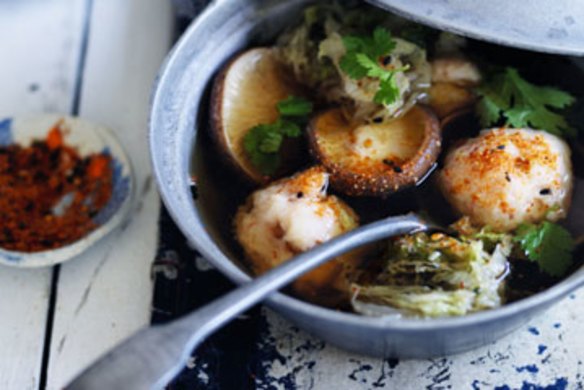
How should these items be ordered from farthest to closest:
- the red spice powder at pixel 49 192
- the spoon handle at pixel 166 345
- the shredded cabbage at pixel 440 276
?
the red spice powder at pixel 49 192 < the shredded cabbage at pixel 440 276 < the spoon handle at pixel 166 345

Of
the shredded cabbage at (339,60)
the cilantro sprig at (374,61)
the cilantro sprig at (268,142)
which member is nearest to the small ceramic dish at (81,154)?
the cilantro sprig at (268,142)

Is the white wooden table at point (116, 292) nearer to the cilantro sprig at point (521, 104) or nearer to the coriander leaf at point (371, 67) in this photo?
the cilantro sprig at point (521, 104)

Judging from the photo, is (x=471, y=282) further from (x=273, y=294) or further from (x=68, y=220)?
(x=68, y=220)

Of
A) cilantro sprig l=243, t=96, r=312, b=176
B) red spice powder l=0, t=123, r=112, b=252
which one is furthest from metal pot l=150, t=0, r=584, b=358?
red spice powder l=0, t=123, r=112, b=252

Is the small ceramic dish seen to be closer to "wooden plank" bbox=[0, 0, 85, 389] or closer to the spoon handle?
"wooden plank" bbox=[0, 0, 85, 389]

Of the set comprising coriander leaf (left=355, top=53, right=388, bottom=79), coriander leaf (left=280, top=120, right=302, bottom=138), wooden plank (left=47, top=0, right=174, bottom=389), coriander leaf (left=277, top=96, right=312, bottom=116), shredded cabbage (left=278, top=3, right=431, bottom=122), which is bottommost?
wooden plank (left=47, top=0, right=174, bottom=389)

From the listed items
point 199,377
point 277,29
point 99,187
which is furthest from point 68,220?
point 277,29

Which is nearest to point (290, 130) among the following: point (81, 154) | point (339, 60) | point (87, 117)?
point (339, 60)
